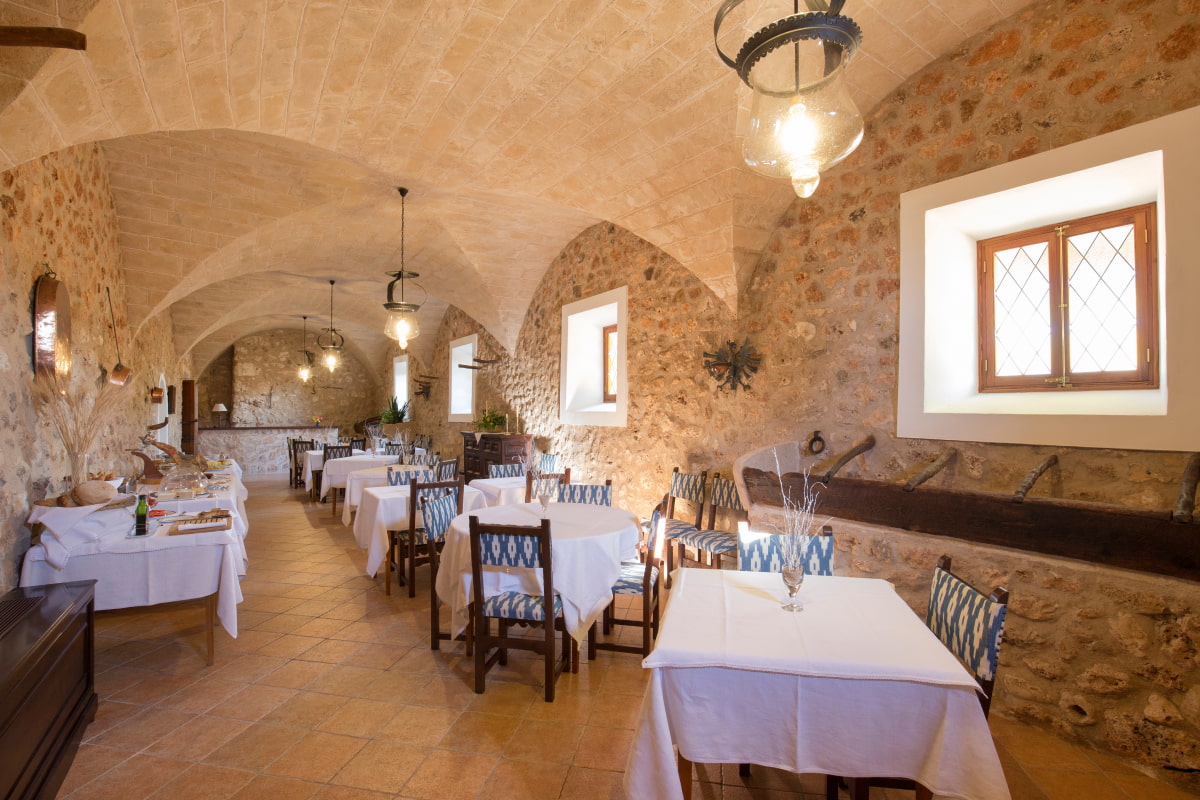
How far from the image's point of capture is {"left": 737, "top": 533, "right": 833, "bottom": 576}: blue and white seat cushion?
2.57 meters

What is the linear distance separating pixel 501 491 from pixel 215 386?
→ 1226 cm

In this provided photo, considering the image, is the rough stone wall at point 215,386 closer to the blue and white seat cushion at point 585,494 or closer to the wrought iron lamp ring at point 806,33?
the blue and white seat cushion at point 585,494

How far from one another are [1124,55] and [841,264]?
4.98ft

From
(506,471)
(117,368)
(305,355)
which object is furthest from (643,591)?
(305,355)

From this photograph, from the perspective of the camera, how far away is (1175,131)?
2338mm

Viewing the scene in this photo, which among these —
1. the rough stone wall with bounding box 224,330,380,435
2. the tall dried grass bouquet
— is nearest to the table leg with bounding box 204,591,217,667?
the tall dried grass bouquet

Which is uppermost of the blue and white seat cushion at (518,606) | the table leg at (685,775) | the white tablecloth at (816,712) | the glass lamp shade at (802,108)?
the glass lamp shade at (802,108)

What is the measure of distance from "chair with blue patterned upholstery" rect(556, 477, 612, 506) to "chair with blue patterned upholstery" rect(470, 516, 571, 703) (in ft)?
4.62

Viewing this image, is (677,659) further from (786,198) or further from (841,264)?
(786,198)

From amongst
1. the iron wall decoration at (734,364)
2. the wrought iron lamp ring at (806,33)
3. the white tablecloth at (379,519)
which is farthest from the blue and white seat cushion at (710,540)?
the wrought iron lamp ring at (806,33)

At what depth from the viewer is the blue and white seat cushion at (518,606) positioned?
269cm

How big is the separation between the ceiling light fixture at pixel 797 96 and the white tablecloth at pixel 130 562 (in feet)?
10.1

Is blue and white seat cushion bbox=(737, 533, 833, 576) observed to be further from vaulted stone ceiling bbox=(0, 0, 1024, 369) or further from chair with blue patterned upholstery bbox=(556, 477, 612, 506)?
vaulted stone ceiling bbox=(0, 0, 1024, 369)

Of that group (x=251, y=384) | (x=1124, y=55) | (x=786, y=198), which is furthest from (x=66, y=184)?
(x=251, y=384)
